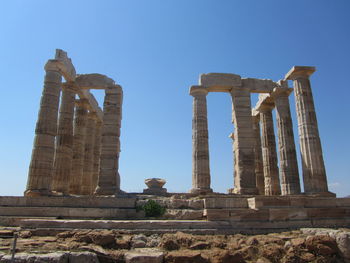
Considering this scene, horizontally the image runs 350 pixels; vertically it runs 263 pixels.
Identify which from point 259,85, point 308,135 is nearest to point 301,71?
point 259,85

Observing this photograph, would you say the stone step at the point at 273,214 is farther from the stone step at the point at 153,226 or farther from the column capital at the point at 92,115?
the column capital at the point at 92,115

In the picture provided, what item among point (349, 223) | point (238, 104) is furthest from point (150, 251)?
point (238, 104)

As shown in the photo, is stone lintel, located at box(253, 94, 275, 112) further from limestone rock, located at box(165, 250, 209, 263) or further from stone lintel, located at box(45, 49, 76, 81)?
limestone rock, located at box(165, 250, 209, 263)

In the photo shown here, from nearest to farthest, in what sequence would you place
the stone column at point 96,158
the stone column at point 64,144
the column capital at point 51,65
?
the column capital at point 51,65 < the stone column at point 64,144 < the stone column at point 96,158

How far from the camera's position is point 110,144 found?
23.2 meters

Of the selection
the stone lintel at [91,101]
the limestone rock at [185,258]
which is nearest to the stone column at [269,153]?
the stone lintel at [91,101]

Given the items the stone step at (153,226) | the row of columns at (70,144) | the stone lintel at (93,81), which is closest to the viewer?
the stone step at (153,226)

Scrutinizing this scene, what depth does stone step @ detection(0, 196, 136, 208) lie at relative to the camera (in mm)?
15523

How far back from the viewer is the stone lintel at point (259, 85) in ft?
79.9

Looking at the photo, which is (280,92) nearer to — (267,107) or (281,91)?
(281,91)

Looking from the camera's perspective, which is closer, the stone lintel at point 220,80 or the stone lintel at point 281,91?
the stone lintel at point 220,80

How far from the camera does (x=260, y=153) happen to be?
2906 centimetres

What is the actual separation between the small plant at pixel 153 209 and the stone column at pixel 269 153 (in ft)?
49.0

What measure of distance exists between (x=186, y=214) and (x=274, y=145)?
53.2ft
